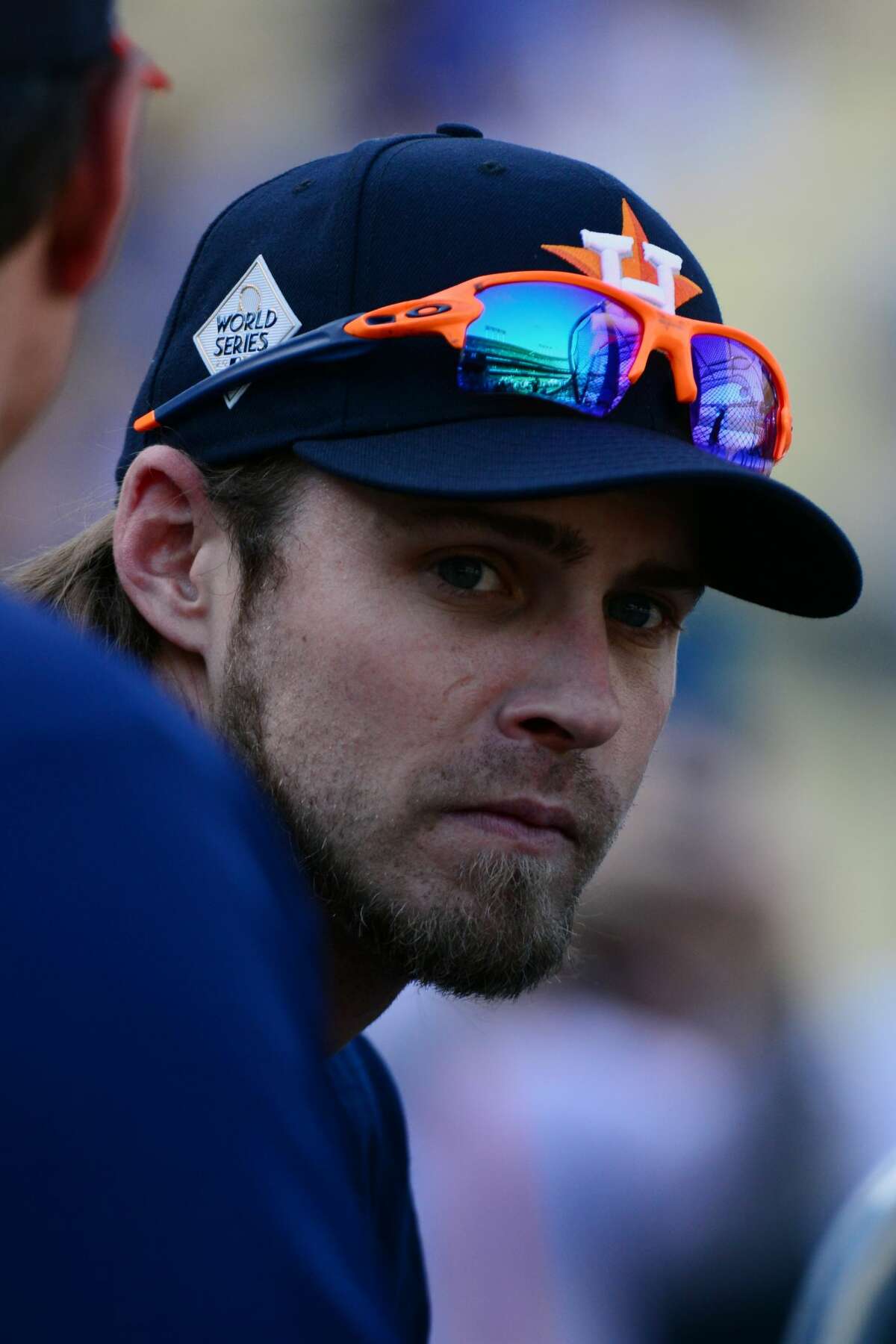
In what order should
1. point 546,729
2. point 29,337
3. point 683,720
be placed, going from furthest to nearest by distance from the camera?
point 683,720 → point 546,729 → point 29,337

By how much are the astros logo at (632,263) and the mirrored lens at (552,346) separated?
5cm

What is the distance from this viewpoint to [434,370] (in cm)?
165

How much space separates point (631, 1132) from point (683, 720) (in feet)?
3.64

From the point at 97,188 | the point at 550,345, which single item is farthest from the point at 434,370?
the point at 97,188

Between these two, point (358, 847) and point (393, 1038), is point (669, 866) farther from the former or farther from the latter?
point (358, 847)

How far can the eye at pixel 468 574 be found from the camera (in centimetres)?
169

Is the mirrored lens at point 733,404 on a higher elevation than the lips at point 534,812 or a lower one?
higher

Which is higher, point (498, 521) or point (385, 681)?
point (498, 521)

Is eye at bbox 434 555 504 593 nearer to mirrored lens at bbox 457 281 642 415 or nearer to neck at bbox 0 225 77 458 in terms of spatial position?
mirrored lens at bbox 457 281 642 415

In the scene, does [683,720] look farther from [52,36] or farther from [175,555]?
[52,36]

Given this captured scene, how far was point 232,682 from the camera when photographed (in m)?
1.73

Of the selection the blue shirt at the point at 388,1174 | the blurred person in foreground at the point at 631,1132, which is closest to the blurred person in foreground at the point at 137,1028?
the blue shirt at the point at 388,1174

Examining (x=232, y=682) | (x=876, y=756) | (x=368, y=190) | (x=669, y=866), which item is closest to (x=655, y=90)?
(x=876, y=756)

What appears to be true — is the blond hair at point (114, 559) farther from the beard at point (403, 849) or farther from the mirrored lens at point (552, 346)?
the mirrored lens at point (552, 346)
